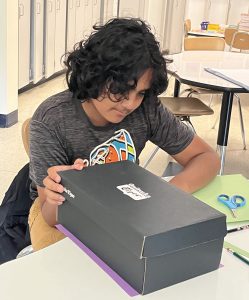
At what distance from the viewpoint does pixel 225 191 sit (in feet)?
3.99

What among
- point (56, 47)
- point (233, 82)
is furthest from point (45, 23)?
point (233, 82)

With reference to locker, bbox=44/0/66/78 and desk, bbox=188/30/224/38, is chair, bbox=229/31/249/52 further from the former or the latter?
locker, bbox=44/0/66/78

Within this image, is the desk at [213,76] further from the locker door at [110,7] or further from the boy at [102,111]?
the locker door at [110,7]

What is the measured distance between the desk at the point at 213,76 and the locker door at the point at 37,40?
1804 mm

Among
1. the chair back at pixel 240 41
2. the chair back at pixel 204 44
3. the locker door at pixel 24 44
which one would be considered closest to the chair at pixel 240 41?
the chair back at pixel 240 41

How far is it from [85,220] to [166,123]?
631 millimetres

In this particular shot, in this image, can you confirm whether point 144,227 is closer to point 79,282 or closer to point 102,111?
point 79,282

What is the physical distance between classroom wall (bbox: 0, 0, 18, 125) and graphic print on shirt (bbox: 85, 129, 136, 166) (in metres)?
2.41

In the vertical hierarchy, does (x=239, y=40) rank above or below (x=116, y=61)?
below

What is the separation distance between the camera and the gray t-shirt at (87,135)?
3.99 ft

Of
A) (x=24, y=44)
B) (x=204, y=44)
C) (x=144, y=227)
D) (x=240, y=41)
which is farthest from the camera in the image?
(x=240, y=41)

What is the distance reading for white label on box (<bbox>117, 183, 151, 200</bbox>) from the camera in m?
0.85

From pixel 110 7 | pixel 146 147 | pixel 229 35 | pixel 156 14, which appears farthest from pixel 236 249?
pixel 156 14

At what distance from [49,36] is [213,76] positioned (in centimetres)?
271
